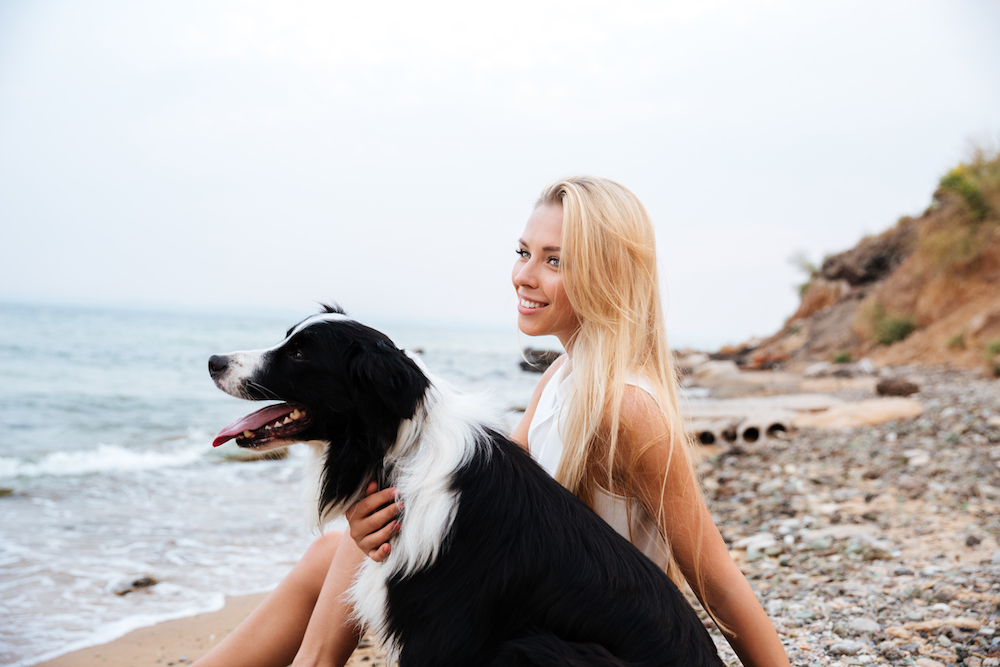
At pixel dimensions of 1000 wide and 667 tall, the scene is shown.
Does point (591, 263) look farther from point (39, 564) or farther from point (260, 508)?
point (260, 508)

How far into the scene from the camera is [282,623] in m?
2.54

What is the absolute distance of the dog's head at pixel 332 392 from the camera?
6.39 feet

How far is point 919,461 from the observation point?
577cm

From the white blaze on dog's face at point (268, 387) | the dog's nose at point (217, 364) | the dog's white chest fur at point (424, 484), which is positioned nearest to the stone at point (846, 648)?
the dog's white chest fur at point (424, 484)

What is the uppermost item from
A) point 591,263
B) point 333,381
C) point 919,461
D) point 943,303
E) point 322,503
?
point 943,303

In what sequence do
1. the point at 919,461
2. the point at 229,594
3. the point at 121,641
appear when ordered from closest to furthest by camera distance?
the point at 121,641 < the point at 229,594 < the point at 919,461

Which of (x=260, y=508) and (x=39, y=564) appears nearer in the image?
(x=39, y=564)

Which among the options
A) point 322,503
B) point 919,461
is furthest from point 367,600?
point 919,461

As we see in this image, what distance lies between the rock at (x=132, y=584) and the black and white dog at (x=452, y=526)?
292cm

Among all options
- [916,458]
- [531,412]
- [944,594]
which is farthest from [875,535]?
[531,412]

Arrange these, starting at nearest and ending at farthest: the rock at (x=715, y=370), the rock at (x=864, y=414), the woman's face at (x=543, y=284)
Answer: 1. the woman's face at (x=543, y=284)
2. the rock at (x=864, y=414)
3. the rock at (x=715, y=370)

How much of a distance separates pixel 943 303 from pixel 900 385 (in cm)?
1045

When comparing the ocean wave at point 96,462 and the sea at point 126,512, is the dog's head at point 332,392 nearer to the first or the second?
the sea at point 126,512

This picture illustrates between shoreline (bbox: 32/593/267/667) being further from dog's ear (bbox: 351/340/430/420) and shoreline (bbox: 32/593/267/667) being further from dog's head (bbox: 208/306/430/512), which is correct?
dog's ear (bbox: 351/340/430/420)
